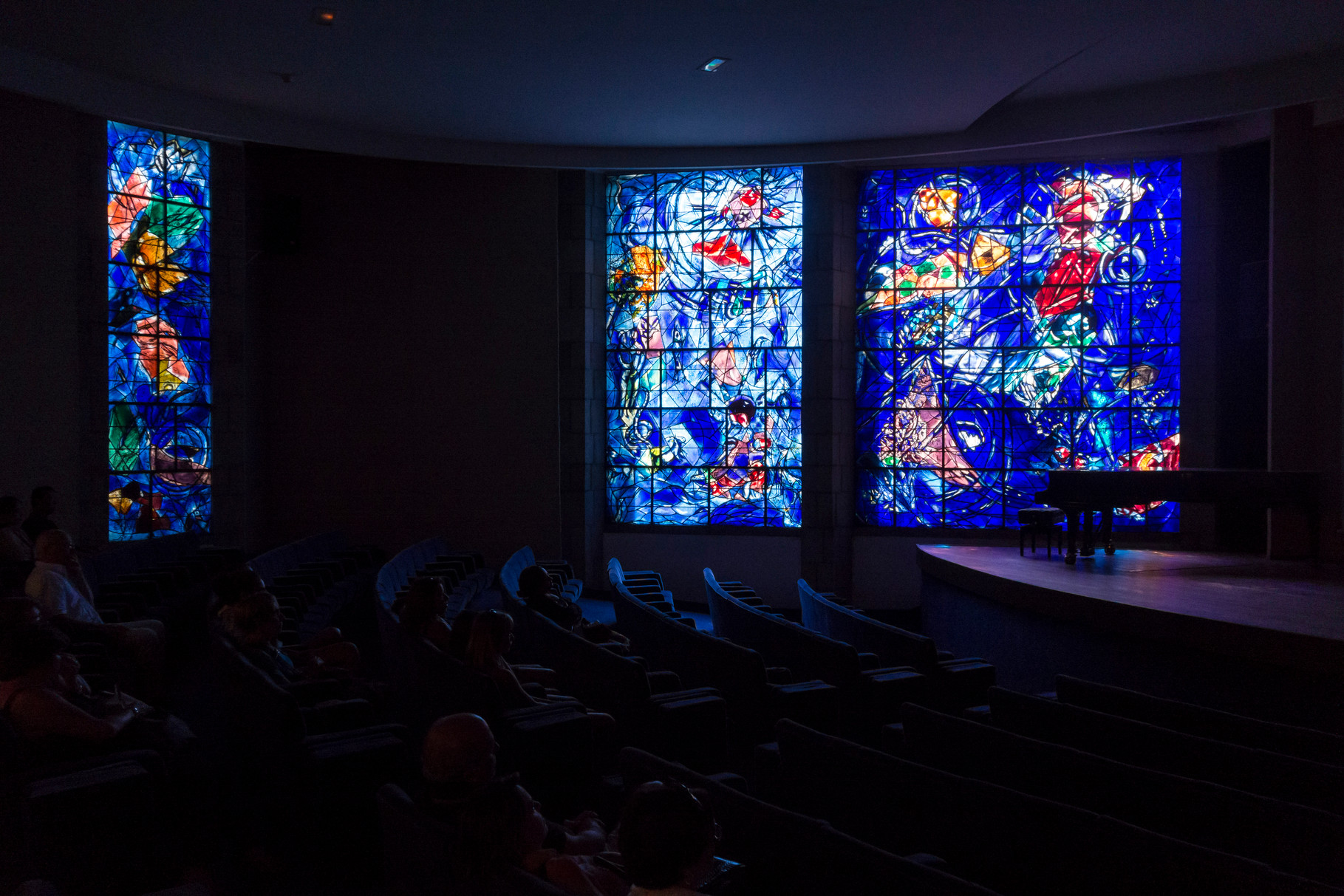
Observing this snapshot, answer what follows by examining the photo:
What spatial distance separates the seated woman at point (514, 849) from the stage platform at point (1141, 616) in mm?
3356

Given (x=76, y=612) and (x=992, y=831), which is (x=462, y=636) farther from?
(x=992, y=831)

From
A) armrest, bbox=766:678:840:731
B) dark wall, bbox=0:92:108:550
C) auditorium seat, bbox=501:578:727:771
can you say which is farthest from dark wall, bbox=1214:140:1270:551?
dark wall, bbox=0:92:108:550

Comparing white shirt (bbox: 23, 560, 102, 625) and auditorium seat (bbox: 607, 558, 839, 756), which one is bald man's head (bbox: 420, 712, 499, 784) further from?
white shirt (bbox: 23, 560, 102, 625)

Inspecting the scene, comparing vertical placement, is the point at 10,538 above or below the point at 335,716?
above

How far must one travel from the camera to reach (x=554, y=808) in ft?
11.7

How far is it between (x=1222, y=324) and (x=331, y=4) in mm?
8196

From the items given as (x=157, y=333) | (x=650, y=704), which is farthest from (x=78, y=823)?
(x=157, y=333)

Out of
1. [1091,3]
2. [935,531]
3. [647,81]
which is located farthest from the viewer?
[935,531]

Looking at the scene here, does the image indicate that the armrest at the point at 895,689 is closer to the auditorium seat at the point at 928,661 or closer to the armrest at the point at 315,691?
the auditorium seat at the point at 928,661

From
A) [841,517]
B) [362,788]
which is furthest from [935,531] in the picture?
[362,788]

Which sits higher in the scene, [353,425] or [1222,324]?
Answer: [1222,324]

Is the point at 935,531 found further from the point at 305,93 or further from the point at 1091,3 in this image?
the point at 305,93

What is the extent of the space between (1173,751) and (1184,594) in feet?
10.2

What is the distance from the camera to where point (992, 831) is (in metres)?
2.33
